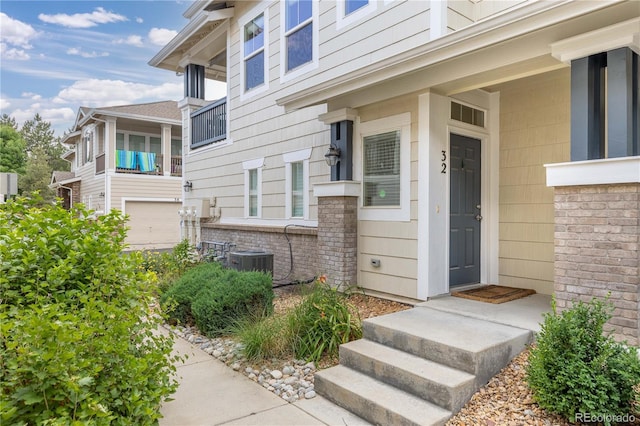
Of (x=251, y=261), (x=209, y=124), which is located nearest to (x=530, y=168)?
(x=251, y=261)

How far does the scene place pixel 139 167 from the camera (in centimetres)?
1742

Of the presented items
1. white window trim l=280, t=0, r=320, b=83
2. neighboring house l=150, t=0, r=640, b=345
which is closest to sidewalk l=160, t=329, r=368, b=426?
neighboring house l=150, t=0, r=640, b=345

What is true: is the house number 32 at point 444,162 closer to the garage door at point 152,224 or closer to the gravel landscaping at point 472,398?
the gravel landscaping at point 472,398

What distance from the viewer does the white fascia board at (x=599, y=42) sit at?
3176 mm

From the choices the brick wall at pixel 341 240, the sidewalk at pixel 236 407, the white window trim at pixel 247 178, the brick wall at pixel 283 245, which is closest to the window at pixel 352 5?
the brick wall at pixel 341 240

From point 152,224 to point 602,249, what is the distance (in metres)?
17.3

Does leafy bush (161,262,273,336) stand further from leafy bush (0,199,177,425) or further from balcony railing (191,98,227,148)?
balcony railing (191,98,227,148)

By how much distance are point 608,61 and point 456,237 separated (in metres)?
2.67

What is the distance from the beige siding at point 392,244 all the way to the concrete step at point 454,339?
1010 millimetres

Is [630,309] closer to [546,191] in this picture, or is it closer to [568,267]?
[568,267]

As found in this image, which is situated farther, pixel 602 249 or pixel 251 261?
pixel 251 261

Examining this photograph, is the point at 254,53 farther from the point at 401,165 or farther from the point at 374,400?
the point at 374,400

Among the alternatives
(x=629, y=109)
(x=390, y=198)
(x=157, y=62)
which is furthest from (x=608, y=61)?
(x=157, y=62)

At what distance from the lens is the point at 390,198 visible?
220 inches
